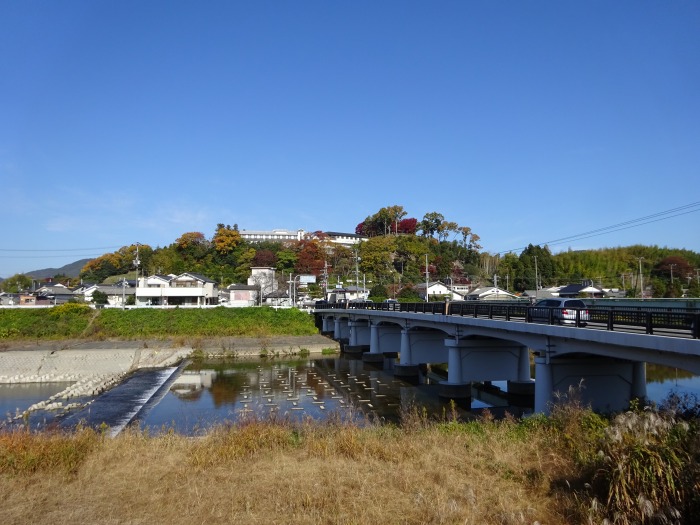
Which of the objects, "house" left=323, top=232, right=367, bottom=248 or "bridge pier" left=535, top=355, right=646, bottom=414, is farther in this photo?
"house" left=323, top=232, right=367, bottom=248

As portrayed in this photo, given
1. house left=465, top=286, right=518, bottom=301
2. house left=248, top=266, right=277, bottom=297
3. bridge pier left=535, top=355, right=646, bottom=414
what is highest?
house left=248, top=266, right=277, bottom=297

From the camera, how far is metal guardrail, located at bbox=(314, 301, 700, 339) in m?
12.7

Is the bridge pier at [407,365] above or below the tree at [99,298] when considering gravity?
below

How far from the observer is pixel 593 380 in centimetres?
1936

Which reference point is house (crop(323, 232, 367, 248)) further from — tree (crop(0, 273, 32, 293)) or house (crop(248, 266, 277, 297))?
tree (crop(0, 273, 32, 293))

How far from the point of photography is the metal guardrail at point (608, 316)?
41.5ft

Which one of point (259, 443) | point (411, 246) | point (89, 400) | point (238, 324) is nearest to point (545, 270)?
point (411, 246)

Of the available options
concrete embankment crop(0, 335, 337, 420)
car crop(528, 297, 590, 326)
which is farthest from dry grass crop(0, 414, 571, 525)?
concrete embankment crop(0, 335, 337, 420)

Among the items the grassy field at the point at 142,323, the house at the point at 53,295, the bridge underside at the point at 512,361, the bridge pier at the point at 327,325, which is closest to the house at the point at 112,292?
the house at the point at 53,295

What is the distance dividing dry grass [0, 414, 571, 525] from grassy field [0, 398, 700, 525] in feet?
0.09

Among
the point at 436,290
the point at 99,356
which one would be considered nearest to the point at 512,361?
the point at 99,356

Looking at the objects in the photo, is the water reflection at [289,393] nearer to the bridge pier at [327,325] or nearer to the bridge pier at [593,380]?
the bridge pier at [593,380]

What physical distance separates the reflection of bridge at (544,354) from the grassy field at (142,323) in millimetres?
25074

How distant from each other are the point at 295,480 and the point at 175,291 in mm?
74212
